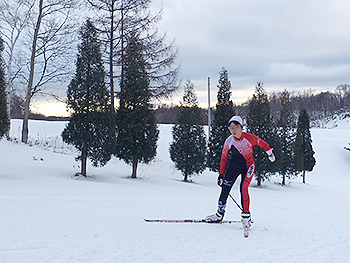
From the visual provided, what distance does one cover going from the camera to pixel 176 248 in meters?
4.93

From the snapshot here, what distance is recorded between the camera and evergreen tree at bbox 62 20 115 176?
1277cm

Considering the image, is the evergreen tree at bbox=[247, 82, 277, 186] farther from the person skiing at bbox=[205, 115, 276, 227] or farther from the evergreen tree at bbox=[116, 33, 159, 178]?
the person skiing at bbox=[205, 115, 276, 227]

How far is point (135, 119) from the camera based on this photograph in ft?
49.2

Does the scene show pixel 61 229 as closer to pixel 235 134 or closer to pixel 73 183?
pixel 235 134

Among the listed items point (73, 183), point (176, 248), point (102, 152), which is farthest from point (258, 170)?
point (176, 248)

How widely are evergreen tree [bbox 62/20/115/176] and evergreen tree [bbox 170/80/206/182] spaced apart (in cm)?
518

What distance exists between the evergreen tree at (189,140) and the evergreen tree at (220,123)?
97.9 inches

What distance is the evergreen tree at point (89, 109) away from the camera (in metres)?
12.8

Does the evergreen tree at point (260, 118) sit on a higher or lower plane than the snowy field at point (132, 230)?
higher

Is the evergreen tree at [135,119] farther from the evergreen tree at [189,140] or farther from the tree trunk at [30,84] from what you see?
the tree trunk at [30,84]

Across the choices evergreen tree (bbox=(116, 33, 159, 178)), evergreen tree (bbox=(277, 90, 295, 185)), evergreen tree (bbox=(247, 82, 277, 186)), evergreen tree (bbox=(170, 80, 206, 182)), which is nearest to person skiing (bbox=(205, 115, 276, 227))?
evergreen tree (bbox=(116, 33, 159, 178))

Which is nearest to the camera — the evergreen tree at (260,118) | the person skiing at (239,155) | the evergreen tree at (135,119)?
the person skiing at (239,155)

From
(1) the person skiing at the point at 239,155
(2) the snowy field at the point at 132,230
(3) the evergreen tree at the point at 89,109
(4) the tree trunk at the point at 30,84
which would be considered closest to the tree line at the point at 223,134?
(3) the evergreen tree at the point at 89,109

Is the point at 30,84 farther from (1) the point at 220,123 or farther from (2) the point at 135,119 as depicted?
(1) the point at 220,123
